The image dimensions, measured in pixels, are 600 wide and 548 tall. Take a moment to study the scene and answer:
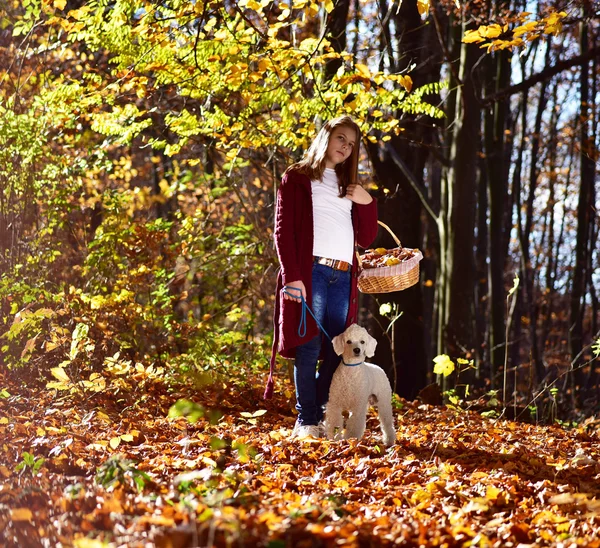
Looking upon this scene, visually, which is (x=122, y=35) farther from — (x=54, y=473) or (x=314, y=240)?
(x=54, y=473)

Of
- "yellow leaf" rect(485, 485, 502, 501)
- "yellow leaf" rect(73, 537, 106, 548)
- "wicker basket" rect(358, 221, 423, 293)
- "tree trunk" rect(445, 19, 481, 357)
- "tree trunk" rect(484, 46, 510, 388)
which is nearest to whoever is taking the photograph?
"yellow leaf" rect(73, 537, 106, 548)

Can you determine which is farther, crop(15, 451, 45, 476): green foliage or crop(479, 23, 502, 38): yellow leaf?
crop(479, 23, 502, 38): yellow leaf

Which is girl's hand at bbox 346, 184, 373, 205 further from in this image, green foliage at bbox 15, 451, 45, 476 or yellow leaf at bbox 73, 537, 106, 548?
yellow leaf at bbox 73, 537, 106, 548

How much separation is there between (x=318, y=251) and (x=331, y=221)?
0.76 ft

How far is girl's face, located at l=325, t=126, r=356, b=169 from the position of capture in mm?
5105

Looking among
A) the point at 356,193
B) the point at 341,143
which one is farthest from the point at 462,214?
the point at 341,143

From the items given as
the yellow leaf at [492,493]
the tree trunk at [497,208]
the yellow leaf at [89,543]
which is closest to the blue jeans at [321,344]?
the yellow leaf at [492,493]

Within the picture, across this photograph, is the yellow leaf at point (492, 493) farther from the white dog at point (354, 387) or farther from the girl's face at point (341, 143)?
the girl's face at point (341, 143)

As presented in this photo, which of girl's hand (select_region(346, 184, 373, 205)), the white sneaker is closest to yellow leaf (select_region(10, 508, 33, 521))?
the white sneaker

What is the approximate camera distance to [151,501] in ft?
10.2

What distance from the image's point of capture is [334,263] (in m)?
5.11

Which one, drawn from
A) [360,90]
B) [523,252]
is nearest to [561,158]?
[523,252]

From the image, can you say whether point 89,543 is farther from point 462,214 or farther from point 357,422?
point 462,214

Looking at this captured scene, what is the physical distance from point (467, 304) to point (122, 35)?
200 inches
